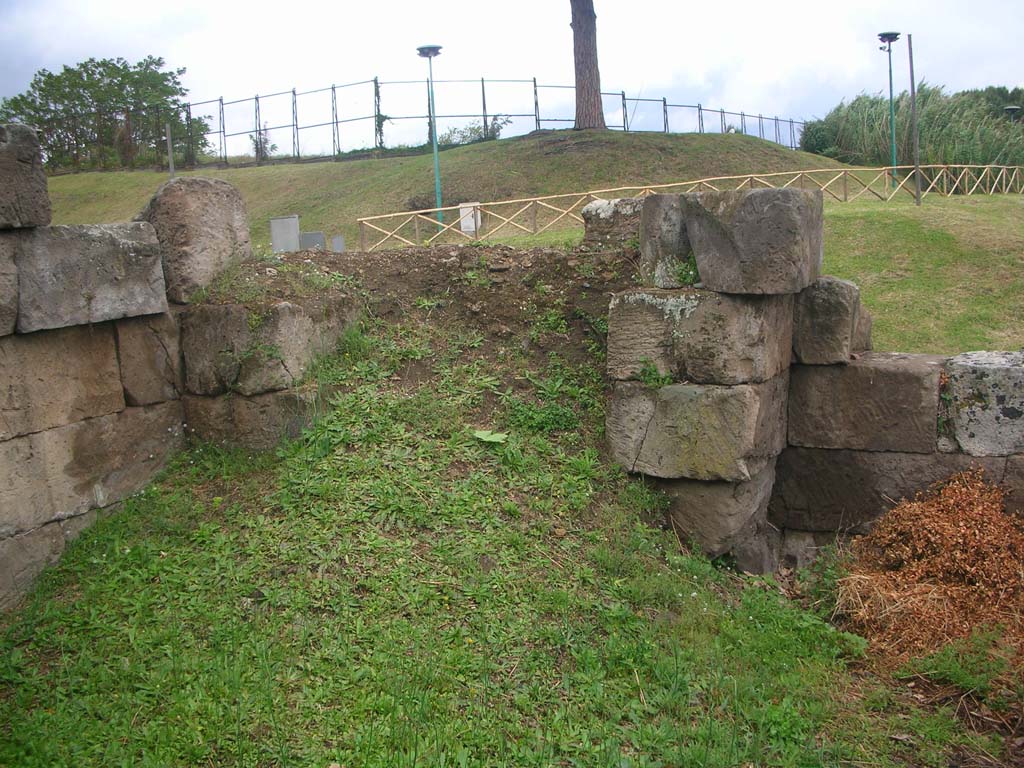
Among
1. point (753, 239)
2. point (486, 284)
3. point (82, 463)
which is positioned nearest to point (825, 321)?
point (753, 239)

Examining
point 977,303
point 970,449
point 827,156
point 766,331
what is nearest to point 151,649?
point 766,331

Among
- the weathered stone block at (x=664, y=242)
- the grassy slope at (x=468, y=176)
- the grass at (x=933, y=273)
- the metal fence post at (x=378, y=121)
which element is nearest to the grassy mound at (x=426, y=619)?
the weathered stone block at (x=664, y=242)

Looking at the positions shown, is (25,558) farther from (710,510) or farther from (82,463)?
(710,510)

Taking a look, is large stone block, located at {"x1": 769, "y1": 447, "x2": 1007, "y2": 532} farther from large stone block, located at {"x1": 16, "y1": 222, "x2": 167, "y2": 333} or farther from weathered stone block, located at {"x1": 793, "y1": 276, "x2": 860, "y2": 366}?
large stone block, located at {"x1": 16, "y1": 222, "x2": 167, "y2": 333}

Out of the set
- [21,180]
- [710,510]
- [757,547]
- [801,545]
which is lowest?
[801,545]

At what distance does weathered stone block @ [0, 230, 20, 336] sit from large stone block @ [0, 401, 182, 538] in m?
0.66

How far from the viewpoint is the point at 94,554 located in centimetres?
508

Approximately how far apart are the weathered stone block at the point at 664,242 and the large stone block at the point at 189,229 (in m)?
3.11

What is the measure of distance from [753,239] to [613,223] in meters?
2.01

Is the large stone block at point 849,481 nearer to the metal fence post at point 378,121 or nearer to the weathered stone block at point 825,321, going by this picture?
the weathered stone block at point 825,321

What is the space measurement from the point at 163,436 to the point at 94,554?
1039mm

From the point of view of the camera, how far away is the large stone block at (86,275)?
4.96m

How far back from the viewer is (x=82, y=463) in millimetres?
5328

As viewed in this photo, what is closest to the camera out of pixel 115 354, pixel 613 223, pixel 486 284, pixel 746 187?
pixel 115 354
